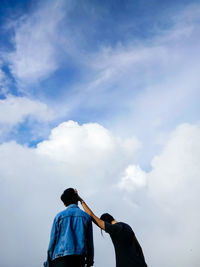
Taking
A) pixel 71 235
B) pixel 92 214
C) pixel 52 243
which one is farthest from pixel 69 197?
pixel 52 243

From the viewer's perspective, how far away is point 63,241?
15.8 feet

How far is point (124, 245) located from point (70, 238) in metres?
1.70

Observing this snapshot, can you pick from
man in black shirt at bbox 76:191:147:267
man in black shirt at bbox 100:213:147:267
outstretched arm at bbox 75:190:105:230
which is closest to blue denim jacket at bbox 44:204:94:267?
outstretched arm at bbox 75:190:105:230

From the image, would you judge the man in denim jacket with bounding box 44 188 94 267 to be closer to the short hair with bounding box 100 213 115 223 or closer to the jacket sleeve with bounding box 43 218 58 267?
the jacket sleeve with bounding box 43 218 58 267

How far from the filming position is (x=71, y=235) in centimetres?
490

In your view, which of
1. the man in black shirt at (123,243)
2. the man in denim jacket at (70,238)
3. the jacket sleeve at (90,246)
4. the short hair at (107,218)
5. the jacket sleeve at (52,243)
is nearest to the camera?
the man in denim jacket at (70,238)

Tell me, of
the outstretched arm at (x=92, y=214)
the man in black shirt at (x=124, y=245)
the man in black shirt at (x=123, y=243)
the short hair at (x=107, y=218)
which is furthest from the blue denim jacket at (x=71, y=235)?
the short hair at (x=107, y=218)

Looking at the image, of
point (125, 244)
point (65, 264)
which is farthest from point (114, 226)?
point (65, 264)

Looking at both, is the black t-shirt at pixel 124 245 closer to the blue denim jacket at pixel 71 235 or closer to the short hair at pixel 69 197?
the blue denim jacket at pixel 71 235

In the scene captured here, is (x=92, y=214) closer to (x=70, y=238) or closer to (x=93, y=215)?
Answer: (x=93, y=215)

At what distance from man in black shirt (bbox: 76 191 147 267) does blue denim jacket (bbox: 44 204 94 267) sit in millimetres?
495

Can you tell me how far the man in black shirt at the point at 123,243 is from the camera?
5730mm

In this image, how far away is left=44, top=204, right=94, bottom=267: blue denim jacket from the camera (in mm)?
4750

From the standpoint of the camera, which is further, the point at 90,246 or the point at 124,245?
the point at 124,245
